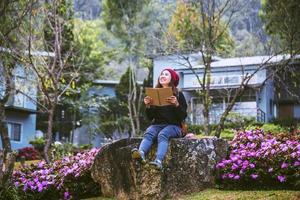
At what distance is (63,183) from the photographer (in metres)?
9.59

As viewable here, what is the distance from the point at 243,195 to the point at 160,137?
1.51m

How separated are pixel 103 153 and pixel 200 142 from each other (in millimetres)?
1655

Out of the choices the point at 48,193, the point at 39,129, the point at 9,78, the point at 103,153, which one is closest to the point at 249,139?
the point at 103,153

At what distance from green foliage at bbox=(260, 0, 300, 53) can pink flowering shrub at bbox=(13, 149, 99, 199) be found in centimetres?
845

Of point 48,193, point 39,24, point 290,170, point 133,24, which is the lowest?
point 48,193

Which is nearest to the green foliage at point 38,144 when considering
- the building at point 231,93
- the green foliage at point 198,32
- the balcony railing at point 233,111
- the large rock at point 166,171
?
the building at point 231,93

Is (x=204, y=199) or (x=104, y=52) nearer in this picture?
(x=204, y=199)

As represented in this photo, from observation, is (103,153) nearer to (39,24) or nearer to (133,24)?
(39,24)

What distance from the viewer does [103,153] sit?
29.5 feet

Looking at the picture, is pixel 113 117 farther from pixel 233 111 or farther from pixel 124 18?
pixel 124 18

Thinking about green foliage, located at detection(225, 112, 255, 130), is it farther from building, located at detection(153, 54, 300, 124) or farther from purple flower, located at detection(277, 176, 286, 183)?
purple flower, located at detection(277, 176, 286, 183)

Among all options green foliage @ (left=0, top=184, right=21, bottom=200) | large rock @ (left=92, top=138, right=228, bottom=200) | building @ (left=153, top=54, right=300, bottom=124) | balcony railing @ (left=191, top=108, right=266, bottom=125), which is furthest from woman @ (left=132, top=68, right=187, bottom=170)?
A: balcony railing @ (left=191, top=108, right=266, bottom=125)

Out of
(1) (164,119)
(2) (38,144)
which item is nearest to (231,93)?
(2) (38,144)

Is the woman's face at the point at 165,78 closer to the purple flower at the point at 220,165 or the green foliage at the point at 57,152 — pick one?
the purple flower at the point at 220,165
